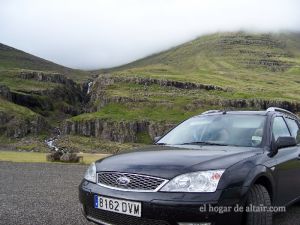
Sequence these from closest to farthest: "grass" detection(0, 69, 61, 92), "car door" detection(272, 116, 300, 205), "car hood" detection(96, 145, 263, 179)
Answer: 1. "car hood" detection(96, 145, 263, 179)
2. "car door" detection(272, 116, 300, 205)
3. "grass" detection(0, 69, 61, 92)

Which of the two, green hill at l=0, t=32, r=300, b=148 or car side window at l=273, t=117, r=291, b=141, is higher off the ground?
car side window at l=273, t=117, r=291, b=141

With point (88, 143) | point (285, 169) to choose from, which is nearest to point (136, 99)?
point (88, 143)

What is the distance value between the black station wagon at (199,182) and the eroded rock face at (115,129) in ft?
407

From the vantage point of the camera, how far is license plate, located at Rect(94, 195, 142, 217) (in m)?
5.32

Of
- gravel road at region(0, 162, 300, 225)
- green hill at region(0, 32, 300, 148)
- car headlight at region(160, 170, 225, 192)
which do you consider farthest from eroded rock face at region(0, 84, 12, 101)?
car headlight at region(160, 170, 225, 192)

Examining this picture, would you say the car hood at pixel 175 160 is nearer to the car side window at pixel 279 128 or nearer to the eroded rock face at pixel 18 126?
the car side window at pixel 279 128

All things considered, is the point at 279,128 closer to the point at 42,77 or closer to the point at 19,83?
the point at 19,83

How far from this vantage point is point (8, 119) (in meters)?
123

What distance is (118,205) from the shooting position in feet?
17.9

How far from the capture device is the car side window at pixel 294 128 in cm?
804

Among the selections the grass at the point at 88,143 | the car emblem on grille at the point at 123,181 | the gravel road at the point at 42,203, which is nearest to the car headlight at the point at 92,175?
the car emblem on grille at the point at 123,181

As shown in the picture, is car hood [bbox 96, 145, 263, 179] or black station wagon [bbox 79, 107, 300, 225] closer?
black station wagon [bbox 79, 107, 300, 225]

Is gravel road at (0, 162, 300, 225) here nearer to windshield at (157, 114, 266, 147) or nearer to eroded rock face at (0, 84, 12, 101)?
windshield at (157, 114, 266, 147)

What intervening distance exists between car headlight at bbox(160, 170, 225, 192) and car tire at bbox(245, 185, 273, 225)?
622mm
